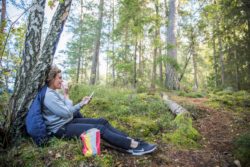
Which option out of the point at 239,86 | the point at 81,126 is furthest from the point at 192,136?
the point at 239,86

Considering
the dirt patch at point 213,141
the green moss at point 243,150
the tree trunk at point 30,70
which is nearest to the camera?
the green moss at point 243,150

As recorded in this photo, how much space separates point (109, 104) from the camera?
256 inches

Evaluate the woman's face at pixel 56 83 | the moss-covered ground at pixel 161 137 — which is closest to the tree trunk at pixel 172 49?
the moss-covered ground at pixel 161 137

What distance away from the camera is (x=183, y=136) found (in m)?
4.54

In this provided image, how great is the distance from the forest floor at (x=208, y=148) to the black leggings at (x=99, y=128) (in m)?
0.21

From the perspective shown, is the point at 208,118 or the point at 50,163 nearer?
the point at 50,163

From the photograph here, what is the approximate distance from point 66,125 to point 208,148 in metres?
2.68

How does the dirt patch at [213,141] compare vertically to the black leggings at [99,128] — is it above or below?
below

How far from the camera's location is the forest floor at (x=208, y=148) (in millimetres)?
3572

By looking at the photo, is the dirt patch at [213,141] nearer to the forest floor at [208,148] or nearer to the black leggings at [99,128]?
the forest floor at [208,148]

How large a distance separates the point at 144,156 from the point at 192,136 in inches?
57.8

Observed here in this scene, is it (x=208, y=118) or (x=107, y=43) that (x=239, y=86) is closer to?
(x=208, y=118)

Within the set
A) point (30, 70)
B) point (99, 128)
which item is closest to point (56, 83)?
point (30, 70)

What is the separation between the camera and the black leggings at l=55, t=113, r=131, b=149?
3561 mm
